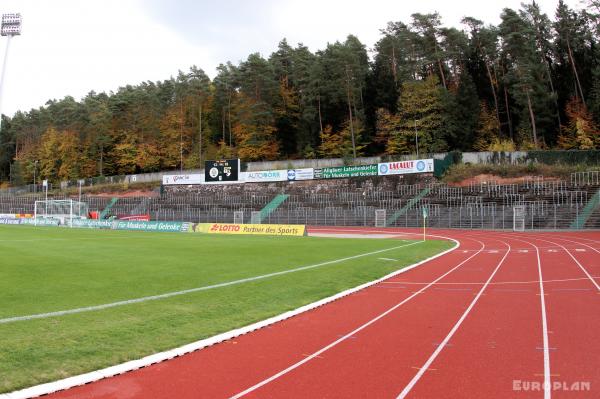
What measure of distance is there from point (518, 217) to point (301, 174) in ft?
96.8

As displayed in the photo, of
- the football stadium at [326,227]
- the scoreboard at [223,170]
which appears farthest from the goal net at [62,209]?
the scoreboard at [223,170]

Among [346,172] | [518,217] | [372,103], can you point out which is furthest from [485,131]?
[518,217]

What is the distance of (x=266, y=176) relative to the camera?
6731 cm

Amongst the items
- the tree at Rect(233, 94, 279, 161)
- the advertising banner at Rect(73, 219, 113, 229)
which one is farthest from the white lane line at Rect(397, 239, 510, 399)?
the tree at Rect(233, 94, 279, 161)

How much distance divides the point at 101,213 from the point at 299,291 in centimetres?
6781

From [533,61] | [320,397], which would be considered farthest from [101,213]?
[320,397]

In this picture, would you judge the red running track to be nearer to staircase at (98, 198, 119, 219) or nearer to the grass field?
the grass field

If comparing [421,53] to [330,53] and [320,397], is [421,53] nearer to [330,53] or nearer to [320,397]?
[330,53]

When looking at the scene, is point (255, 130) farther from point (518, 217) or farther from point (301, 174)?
point (518, 217)

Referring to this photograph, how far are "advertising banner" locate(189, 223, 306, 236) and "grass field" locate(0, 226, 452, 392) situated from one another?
1902 centimetres

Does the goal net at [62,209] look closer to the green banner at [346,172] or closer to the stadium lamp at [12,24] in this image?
the green banner at [346,172]

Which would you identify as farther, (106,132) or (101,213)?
(106,132)

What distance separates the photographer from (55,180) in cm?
10794

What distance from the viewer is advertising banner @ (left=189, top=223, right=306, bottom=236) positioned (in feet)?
134
